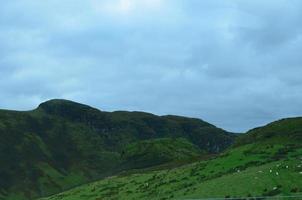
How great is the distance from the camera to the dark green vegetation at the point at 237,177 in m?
51.0

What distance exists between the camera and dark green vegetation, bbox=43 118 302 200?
51.0m

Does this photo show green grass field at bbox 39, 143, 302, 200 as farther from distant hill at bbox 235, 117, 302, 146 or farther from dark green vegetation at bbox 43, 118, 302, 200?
distant hill at bbox 235, 117, 302, 146

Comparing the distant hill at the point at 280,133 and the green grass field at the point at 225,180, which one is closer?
the green grass field at the point at 225,180

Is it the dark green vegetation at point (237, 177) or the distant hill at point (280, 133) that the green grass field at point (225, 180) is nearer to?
the dark green vegetation at point (237, 177)

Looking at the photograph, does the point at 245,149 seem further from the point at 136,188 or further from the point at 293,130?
the point at 136,188

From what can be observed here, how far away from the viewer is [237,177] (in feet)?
182

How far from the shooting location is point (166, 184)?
67.9 meters

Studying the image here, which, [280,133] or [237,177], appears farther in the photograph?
[280,133]

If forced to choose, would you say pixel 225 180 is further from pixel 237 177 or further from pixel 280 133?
pixel 280 133

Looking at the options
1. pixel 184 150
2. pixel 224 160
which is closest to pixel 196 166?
pixel 224 160

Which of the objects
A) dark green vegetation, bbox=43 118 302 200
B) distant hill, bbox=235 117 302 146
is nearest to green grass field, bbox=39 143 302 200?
dark green vegetation, bbox=43 118 302 200

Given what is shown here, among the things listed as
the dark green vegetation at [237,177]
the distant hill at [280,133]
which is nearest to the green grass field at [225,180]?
the dark green vegetation at [237,177]

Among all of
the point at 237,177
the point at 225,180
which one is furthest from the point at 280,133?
the point at 237,177

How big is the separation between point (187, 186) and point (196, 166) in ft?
35.7
